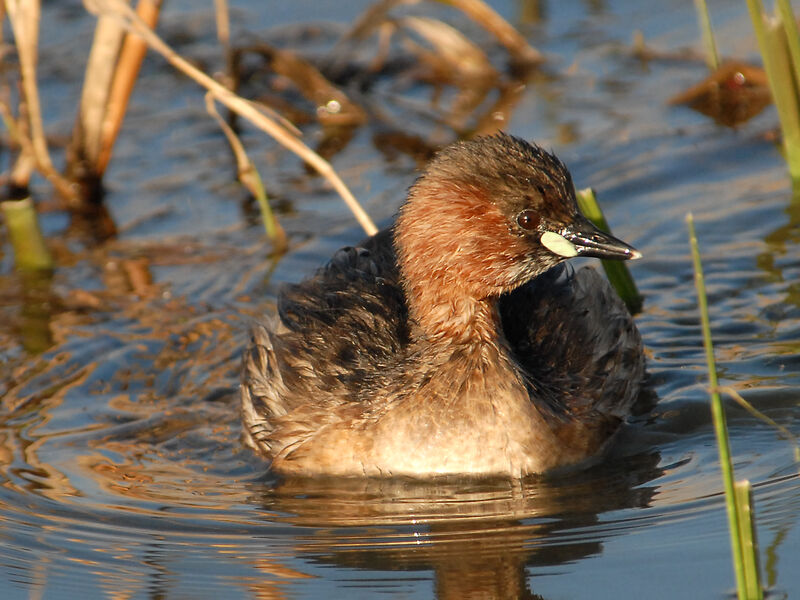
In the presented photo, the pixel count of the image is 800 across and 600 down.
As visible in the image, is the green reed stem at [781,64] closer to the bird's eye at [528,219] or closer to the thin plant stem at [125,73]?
the bird's eye at [528,219]

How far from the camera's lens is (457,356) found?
6.02 meters

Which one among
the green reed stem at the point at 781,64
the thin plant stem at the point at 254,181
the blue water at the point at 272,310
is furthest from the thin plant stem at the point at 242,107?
the green reed stem at the point at 781,64

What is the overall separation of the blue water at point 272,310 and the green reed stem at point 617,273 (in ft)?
0.42

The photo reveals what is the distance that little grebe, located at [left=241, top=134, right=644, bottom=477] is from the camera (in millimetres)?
5883

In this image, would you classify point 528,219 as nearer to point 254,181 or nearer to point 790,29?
point 790,29

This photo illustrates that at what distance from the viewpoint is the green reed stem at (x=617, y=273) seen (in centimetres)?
680

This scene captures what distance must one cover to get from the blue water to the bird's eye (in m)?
1.11

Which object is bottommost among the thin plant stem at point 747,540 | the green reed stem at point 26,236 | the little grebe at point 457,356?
the thin plant stem at point 747,540

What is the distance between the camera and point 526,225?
5914 mm

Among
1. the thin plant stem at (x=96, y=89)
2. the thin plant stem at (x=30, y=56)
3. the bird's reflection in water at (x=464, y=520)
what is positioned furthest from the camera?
the thin plant stem at (x=96, y=89)

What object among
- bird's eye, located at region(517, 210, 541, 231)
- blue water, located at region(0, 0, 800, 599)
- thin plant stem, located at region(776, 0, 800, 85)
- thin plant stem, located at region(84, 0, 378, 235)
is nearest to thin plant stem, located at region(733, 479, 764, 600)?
blue water, located at region(0, 0, 800, 599)

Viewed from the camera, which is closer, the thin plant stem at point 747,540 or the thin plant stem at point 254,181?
the thin plant stem at point 747,540

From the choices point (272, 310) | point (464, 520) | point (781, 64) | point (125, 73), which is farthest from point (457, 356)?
point (125, 73)

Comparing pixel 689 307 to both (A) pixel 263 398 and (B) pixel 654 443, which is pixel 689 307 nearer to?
(B) pixel 654 443
